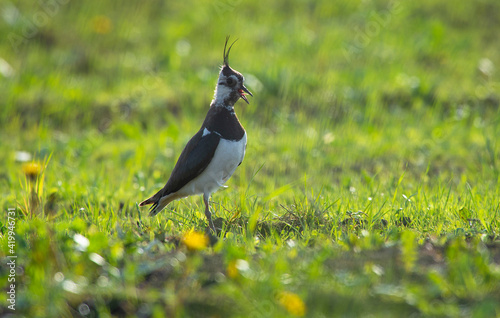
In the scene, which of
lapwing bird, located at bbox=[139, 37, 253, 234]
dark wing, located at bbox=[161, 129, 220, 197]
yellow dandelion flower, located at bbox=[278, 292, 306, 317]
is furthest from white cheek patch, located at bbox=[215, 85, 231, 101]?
yellow dandelion flower, located at bbox=[278, 292, 306, 317]

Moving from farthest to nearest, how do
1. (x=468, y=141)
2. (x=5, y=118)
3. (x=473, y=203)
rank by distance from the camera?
(x=5, y=118) < (x=468, y=141) < (x=473, y=203)

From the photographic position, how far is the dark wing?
4.25 m

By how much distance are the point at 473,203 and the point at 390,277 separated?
167cm

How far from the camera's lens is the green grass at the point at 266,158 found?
106 inches

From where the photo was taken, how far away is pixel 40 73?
7957 millimetres

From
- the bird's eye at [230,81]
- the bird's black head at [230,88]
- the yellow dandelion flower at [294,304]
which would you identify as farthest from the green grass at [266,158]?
the bird's eye at [230,81]

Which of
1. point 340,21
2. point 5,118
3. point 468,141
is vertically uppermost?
point 340,21

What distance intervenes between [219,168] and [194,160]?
7.7 inches

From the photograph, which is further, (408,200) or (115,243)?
(408,200)

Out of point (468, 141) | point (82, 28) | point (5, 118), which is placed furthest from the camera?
point (82, 28)

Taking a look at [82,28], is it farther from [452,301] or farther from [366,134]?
[452,301]

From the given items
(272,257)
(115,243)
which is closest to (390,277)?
(272,257)

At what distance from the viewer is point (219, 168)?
169 inches

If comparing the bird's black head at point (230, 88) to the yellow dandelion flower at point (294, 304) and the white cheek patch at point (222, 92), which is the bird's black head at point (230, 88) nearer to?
the white cheek patch at point (222, 92)
